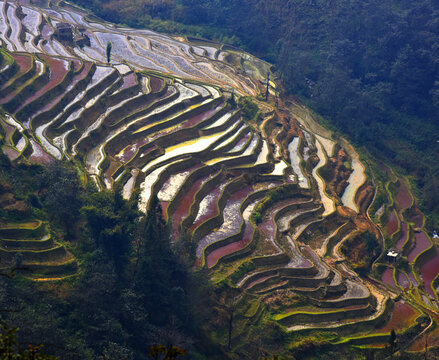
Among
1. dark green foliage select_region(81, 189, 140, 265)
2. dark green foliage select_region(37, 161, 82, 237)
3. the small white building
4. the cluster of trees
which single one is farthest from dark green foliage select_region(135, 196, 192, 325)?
the small white building

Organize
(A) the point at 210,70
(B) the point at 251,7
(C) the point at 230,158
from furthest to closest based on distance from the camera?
(B) the point at 251,7 → (A) the point at 210,70 → (C) the point at 230,158

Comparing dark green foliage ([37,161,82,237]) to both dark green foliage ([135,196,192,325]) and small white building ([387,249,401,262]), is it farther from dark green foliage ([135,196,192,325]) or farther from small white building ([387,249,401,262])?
small white building ([387,249,401,262])

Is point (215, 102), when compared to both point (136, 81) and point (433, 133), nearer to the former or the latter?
point (136, 81)

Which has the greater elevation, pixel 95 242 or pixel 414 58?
pixel 414 58

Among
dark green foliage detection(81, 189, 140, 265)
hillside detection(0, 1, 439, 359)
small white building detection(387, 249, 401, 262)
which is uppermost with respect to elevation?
dark green foliage detection(81, 189, 140, 265)

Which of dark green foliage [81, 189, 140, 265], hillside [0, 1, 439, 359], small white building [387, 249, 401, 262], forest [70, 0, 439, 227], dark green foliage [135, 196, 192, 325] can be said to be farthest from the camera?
forest [70, 0, 439, 227]

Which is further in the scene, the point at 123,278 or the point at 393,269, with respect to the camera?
the point at 393,269

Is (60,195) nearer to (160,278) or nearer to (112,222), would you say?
(112,222)

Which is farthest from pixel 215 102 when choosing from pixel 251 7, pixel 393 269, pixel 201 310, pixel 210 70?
pixel 251 7
